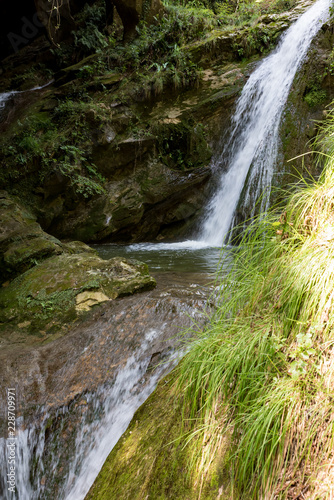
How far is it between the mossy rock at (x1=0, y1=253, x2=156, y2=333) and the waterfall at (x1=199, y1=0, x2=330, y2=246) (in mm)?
3649

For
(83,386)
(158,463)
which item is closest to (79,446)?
(83,386)

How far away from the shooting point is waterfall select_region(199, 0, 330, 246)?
7223 millimetres

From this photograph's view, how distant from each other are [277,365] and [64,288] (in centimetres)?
328

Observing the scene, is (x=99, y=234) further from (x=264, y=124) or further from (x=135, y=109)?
(x=264, y=124)

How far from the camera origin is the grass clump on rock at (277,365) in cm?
127

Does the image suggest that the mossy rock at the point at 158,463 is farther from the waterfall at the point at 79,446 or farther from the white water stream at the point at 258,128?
the white water stream at the point at 258,128

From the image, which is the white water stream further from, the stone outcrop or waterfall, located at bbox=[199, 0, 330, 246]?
the stone outcrop

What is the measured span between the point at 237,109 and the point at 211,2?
6.92 meters

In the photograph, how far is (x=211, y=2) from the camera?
12.1 metres

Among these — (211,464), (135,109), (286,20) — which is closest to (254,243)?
(211,464)

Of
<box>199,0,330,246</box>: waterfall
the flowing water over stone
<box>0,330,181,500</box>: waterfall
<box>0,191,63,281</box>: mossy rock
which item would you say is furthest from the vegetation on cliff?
<box>199,0,330,246</box>: waterfall

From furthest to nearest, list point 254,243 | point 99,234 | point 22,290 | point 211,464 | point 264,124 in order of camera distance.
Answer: point 99,234 < point 264,124 < point 22,290 < point 254,243 < point 211,464

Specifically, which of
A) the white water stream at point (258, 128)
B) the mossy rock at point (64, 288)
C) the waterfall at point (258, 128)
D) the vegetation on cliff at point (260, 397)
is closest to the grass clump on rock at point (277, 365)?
the vegetation on cliff at point (260, 397)

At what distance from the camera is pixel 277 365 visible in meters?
1.56
